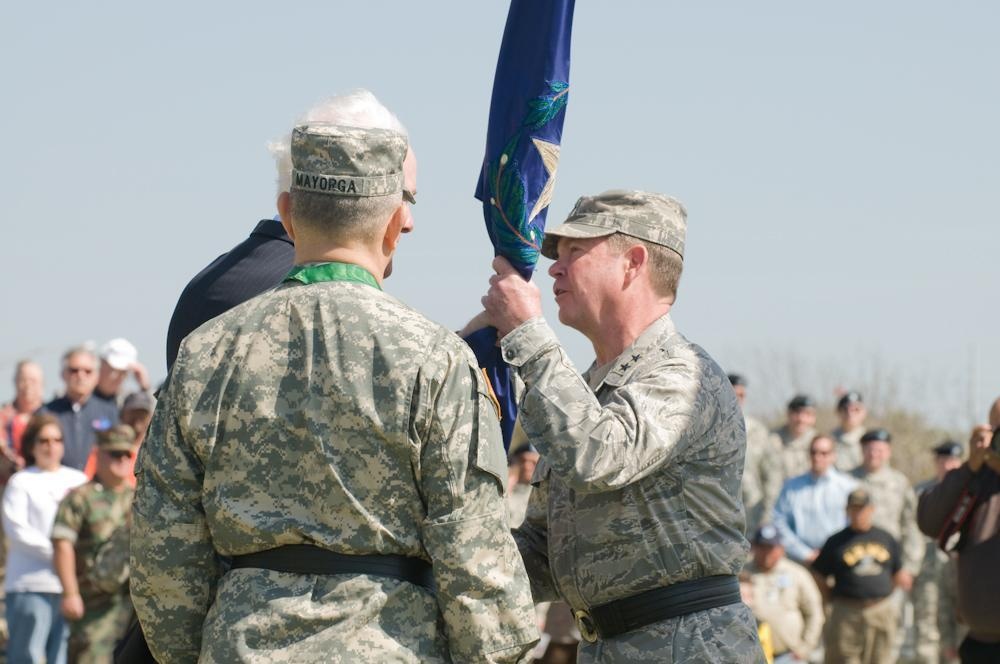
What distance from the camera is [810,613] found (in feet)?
35.9

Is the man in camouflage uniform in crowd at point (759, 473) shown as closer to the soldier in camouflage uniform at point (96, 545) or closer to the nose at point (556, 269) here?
the soldier in camouflage uniform at point (96, 545)

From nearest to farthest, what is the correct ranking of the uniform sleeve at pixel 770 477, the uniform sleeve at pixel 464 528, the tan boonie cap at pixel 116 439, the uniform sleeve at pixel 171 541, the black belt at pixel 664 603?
1. the uniform sleeve at pixel 464 528
2. the uniform sleeve at pixel 171 541
3. the black belt at pixel 664 603
4. the tan boonie cap at pixel 116 439
5. the uniform sleeve at pixel 770 477

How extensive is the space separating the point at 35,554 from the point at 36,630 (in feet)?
1.54

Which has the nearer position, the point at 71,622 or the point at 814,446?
the point at 71,622

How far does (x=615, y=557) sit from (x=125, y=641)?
135 cm

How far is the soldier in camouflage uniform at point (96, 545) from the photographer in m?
9.24

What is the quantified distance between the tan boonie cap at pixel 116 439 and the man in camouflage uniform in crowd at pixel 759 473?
5.17m

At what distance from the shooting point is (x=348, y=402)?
126 inches

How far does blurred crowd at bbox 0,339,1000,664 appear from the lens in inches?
367

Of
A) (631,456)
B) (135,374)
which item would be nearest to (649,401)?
(631,456)

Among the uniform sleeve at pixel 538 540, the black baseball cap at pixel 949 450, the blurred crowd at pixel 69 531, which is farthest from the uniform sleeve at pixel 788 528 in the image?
the uniform sleeve at pixel 538 540

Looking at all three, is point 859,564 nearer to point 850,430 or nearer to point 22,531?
point 850,430

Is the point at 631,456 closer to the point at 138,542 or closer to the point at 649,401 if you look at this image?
the point at 649,401

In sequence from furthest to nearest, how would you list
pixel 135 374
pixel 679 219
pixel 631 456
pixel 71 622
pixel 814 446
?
pixel 814 446 < pixel 135 374 < pixel 71 622 < pixel 679 219 < pixel 631 456
